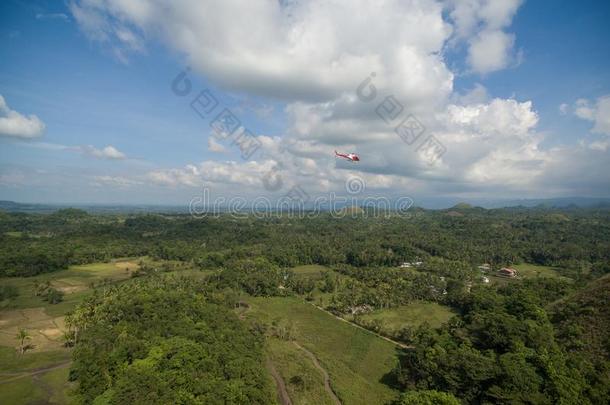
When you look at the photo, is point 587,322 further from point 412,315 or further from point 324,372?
point 324,372

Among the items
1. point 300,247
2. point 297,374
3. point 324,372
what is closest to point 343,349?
point 324,372

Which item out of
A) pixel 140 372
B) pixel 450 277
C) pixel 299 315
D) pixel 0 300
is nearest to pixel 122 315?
pixel 140 372

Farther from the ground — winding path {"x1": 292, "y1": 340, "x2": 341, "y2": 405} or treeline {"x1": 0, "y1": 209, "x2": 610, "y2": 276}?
treeline {"x1": 0, "y1": 209, "x2": 610, "y2": 276}

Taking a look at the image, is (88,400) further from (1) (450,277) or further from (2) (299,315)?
(1) (450,277)

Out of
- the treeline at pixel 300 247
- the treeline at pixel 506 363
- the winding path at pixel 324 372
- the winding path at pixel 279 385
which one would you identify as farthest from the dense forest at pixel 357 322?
the winding path at pixel 324 372

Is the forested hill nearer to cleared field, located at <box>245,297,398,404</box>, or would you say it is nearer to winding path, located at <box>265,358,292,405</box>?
cleared field, located at <box>245,297,398,404</box>

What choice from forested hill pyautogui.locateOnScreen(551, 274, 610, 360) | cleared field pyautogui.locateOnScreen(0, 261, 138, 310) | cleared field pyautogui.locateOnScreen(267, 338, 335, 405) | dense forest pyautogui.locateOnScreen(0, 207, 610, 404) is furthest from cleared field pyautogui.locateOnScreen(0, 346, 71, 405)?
forested hill pyautogui.locateOnScreen(551, 274, 610, 360)

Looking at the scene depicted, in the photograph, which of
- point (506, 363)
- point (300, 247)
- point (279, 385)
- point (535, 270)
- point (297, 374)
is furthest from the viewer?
point (300, 247)

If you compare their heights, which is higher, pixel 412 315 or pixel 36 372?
pixel 36 372
